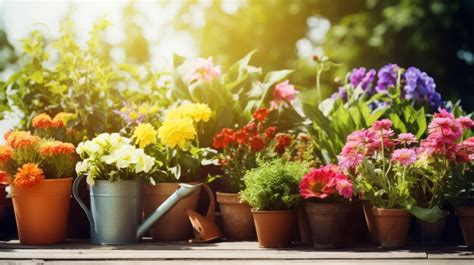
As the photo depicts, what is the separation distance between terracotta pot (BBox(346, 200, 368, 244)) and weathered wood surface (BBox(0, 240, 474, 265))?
103 millimetres

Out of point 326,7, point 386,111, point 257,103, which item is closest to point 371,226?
point 386,111

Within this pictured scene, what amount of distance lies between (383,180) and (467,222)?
374 mm

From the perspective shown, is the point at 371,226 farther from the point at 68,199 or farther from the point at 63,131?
the point at 63,131

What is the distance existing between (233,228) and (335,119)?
2.37ft

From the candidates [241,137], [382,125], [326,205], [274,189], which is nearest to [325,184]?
[326,205]

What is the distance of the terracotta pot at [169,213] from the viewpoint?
2.95 meters

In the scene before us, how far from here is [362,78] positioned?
369 centimetres

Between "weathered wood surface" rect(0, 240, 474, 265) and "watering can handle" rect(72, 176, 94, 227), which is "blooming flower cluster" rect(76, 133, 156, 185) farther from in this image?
"weathered wood surface" rect(0, 240, 474, 265)

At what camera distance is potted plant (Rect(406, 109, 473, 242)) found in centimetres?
250

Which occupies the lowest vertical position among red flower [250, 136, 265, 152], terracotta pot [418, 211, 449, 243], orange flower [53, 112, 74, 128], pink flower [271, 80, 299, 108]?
terracotta pot [418, 211, 449, 243]

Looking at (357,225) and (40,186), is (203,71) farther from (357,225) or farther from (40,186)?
(357,225)

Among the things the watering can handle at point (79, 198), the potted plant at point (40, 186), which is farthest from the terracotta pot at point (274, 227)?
the potted plant at point (40, 186)

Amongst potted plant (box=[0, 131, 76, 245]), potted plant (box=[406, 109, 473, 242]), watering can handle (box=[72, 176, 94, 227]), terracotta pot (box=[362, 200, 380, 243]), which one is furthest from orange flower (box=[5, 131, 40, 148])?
potted plant (box=[406, 109, 473, 242])

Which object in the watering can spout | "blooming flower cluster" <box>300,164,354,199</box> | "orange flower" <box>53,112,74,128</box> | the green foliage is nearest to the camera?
"blooming flower cluster" <box>300,164,354,199</box>
